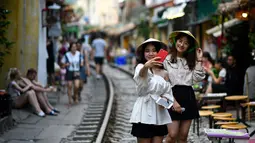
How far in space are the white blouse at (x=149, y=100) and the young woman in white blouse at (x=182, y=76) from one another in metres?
0.58

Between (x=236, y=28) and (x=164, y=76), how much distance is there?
1024 cm

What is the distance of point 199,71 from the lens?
7488 mm

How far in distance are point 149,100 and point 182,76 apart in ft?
3.03

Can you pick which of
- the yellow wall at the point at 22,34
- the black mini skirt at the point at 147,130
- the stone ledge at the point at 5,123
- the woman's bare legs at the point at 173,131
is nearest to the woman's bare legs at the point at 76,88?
the yellow wall at the point at 22,34

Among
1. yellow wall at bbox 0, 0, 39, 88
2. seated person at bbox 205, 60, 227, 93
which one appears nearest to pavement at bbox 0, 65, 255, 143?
seated person at bbox 205, 60, 227, 93

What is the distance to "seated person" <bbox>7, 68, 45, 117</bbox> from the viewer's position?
1318 cm

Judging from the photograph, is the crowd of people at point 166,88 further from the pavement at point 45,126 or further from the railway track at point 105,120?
the railway track at point 105,120

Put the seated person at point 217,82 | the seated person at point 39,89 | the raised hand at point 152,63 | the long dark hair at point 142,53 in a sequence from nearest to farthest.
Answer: the raised hand at point 152,63 < the long dark hair at point 142,53 < the seated person at point 39,89 < the seated person at point 217,82

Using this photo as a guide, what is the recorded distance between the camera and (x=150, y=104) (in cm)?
655

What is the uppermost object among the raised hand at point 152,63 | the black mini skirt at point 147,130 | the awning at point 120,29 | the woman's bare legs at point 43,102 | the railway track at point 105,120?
the awning at point 120,29

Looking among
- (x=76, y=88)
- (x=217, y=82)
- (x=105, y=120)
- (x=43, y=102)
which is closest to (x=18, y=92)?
(x=43, y=102)

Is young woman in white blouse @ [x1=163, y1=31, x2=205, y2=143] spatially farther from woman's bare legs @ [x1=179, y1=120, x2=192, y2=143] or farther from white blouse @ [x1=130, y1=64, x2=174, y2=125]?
white blouse @ [x1=130, y1=64, x2=174, y2=125]

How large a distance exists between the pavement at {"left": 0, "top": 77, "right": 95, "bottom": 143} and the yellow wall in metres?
1.45

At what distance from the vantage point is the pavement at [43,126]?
1086 centimetres
